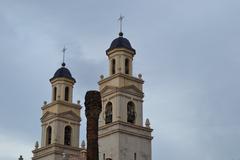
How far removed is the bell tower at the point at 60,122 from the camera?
59.0m

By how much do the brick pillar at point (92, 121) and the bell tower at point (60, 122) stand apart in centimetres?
3671

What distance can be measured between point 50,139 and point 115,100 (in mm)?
10910

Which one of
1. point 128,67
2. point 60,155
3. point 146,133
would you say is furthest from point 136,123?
point 60,155

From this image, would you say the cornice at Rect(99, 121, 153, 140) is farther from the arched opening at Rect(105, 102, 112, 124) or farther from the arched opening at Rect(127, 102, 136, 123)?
the arched opening at Rect(127, 102, 136, 123)

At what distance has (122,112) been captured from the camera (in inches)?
2057

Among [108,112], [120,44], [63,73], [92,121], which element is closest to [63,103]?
[63,73]

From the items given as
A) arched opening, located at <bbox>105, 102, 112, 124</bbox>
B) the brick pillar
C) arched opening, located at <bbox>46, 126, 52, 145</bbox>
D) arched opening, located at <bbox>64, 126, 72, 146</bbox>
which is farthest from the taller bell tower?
the brick pillar

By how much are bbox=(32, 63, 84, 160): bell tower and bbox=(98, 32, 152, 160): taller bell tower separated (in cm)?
→ 744

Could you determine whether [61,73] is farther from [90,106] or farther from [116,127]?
[90,106]

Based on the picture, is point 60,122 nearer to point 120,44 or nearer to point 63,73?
point 63,73

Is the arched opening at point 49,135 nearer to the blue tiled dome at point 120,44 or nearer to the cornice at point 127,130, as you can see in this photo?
the cornice at point 127,130

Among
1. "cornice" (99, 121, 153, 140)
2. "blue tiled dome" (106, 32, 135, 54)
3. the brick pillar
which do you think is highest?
"blue tiled dome" (106, 32, 135, 54)

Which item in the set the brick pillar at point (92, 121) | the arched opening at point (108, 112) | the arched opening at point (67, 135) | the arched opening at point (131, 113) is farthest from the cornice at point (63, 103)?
the brick pillar at point (92, 121)

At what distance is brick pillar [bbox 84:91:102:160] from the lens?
842 inches
